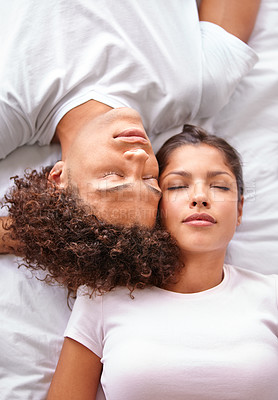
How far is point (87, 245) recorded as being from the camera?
1.13 m

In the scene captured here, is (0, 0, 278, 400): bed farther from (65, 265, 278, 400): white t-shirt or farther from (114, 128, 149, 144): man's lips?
(114, 128, 149, 144): man's lips

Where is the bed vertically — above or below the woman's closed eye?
below

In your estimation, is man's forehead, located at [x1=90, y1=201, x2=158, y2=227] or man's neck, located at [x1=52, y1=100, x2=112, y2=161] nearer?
man's forehead, located at [x1=90, y1=201, x2=158, y2=227]

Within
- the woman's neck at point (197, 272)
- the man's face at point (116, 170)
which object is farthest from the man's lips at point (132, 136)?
the woman's neck at point (197, 272)

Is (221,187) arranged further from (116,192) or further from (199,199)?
(116,192)

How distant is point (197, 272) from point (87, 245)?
1.14ft

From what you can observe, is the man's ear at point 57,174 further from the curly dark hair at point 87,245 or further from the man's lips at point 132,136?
the man's lips at point 132,136

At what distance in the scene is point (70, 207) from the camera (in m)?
1.18

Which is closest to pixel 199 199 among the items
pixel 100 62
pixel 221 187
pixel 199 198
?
pixel 199 198

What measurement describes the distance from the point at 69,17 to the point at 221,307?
41.7 inches

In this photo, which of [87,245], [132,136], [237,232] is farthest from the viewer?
[237,232]

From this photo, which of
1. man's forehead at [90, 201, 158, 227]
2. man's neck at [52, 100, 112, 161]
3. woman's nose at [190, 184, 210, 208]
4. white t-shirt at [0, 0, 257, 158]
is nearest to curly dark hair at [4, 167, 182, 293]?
man's forehead at [90, 201, 158, 227]

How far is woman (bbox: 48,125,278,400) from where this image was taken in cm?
111

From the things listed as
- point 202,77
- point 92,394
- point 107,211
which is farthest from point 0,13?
point 92,394
